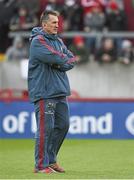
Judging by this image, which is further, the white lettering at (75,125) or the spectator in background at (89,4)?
the spectator in background at (89,4)

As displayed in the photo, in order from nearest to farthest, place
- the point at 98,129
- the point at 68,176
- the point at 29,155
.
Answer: the point at 68,176 → the point at 29,155 → the point at 98,129

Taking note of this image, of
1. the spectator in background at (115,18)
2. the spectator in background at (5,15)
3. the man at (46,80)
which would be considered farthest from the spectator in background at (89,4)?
the man at (46,80)

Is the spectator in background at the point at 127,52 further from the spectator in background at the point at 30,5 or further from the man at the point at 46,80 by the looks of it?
the man at the point at 46,80

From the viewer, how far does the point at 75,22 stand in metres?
22.8

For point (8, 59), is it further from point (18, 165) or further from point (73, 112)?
point (18, 165)

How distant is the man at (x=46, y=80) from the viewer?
11.0 meters

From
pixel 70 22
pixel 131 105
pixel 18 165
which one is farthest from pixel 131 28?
pixel 18 165

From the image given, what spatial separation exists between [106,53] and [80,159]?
24.7ft

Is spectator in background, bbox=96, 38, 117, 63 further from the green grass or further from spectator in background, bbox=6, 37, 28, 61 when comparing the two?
the green grass

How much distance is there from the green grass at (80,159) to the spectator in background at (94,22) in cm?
550

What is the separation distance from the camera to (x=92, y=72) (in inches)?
824

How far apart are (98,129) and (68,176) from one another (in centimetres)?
692

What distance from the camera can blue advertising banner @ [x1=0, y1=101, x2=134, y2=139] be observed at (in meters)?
17.6

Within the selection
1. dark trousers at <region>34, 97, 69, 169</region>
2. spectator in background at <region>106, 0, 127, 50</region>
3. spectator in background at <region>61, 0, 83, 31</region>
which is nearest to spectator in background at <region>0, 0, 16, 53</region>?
spectator in background at <region>61, 0, 83, 31</region>
